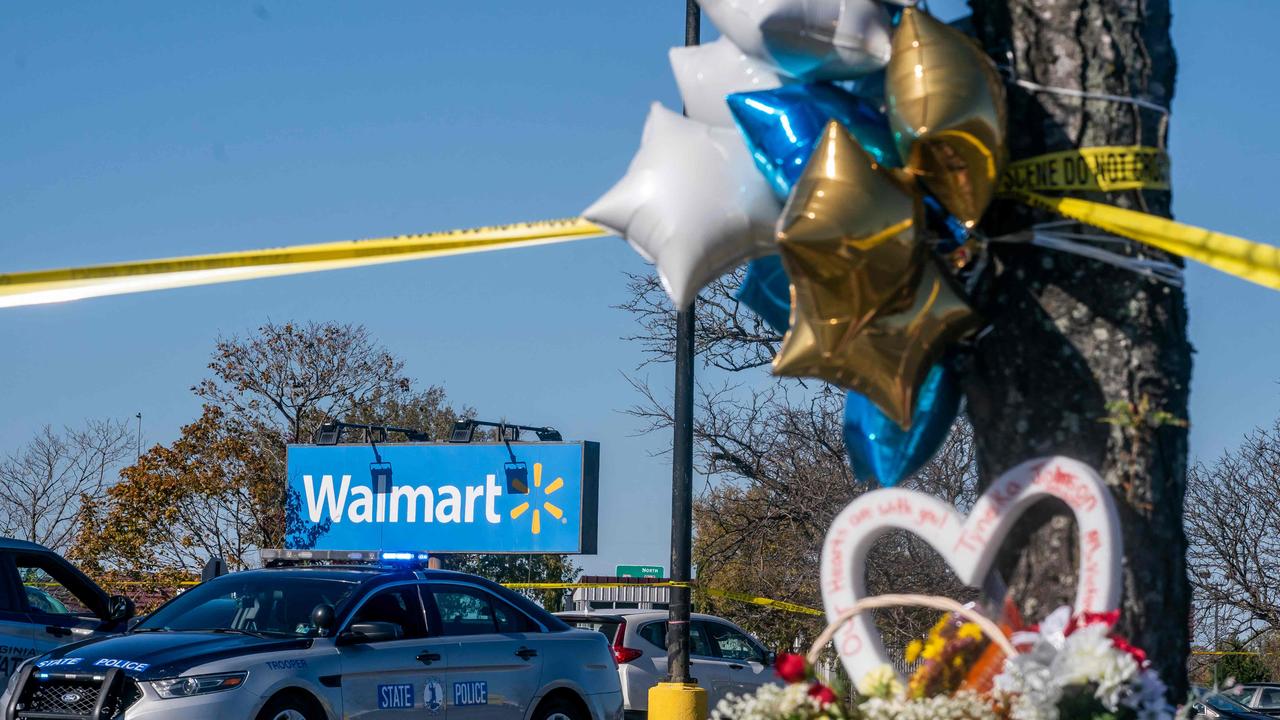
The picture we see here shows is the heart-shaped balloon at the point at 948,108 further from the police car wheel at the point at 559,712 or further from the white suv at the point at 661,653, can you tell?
the white suv at the point at 661,653

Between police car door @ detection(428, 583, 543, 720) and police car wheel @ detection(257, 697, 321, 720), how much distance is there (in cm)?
111

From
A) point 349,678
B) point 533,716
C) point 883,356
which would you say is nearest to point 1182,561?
point 883,356

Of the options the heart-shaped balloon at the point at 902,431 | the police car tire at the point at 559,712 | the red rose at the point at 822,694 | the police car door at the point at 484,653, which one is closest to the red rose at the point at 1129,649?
the red rose at the point at 822,694

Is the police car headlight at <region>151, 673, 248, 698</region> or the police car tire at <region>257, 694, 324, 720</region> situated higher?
the police car headlight at <region>151, 673, 248, 698</region>

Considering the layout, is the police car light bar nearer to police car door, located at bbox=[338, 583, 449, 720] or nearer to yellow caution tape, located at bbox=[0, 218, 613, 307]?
police car door, located at bbox=[338, 583, 449, 720]

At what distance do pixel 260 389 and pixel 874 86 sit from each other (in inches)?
1355

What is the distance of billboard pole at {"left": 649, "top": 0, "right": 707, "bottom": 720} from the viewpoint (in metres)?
13.3

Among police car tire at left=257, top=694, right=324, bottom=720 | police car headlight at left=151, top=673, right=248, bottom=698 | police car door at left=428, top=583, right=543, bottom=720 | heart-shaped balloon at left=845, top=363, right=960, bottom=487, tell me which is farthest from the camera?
police car door at left=428, top=583, right=543, bottom=720

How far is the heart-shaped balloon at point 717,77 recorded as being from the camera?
4055 millimetres

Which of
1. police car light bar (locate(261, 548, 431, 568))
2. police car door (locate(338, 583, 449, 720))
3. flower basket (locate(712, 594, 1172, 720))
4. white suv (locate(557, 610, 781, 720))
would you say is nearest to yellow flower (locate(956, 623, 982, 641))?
flower basket (locate(712, 594, 1172, 720))

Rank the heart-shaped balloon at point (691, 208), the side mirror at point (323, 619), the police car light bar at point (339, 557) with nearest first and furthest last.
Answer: the heart-shaped balloon at point (691, 208) → the side mirror at point (323, 619) → the police car light bar at point (339, 557)

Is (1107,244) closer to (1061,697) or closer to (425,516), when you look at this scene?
(1061,697)

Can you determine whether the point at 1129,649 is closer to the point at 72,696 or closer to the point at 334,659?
the point at 334,659

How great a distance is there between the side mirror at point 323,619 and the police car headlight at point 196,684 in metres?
0.74
